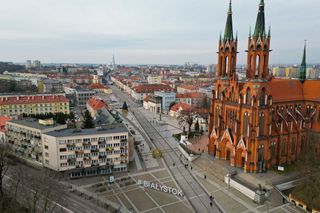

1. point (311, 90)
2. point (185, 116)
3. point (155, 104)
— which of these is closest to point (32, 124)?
point (185, 116)

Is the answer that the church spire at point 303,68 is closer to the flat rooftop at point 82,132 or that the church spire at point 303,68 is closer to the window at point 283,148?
the window at point 283,148

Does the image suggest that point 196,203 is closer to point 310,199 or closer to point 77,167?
point 310,199

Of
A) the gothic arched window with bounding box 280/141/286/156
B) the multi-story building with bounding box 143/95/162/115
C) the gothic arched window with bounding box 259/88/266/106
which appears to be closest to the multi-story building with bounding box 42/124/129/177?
the gothic arched window with bounding box 259/88/266/106

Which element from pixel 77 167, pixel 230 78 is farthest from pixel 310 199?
pixel 77 167

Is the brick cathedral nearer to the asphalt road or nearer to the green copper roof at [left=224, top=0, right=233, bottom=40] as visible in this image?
the green copper roof at [left=224, top=0, right=233, bottom=40]

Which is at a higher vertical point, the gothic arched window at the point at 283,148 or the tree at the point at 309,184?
the gothic arched window at the point at 283,148

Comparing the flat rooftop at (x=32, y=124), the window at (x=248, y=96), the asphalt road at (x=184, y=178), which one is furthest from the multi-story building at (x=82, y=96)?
the window at (x=248, y=96)

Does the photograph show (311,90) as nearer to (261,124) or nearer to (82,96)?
(261,124)
